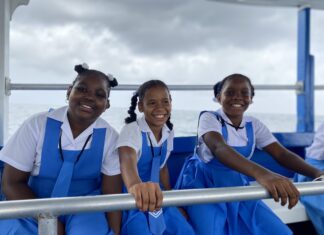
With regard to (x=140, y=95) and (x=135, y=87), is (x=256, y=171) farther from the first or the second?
(x=135, y=87)

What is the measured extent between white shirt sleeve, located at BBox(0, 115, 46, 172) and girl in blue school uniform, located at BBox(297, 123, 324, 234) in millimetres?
1285

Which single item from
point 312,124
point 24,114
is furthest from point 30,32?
point 312,124

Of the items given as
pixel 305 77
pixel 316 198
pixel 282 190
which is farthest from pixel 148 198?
pixel 305 77

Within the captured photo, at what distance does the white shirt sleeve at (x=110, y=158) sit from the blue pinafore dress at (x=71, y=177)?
0.08 feet

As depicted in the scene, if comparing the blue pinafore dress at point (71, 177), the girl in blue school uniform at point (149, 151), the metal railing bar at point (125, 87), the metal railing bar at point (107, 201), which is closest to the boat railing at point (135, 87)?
the metal railing bar at point (125, 87)

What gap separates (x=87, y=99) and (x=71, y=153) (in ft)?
0.75

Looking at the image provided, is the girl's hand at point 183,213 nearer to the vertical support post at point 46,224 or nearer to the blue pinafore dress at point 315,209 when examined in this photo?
the blue pinafore dress at point 315,209

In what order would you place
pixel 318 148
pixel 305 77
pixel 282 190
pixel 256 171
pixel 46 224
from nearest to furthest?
1. pixel 46 224
2. pixel 282 190
3. pixel 256 171
4. pixel 318 148
5. pixel 305 77

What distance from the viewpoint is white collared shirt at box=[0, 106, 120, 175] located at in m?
1.41

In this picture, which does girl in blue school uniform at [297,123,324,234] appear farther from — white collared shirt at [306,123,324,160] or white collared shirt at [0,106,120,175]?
white collared shirt at [0,106,120,175]

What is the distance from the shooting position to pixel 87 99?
145 cm

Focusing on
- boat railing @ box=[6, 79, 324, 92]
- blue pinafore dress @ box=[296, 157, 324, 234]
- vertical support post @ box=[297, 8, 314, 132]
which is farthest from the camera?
vertical support post @ box=[297, 8, 314, 132]

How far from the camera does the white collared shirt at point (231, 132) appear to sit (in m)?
1.74

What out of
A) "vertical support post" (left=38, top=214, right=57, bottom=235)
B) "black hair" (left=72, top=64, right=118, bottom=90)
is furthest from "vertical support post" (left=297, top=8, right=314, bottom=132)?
"vertical support post" (left=38, top=214, right=57, bottom=235)
